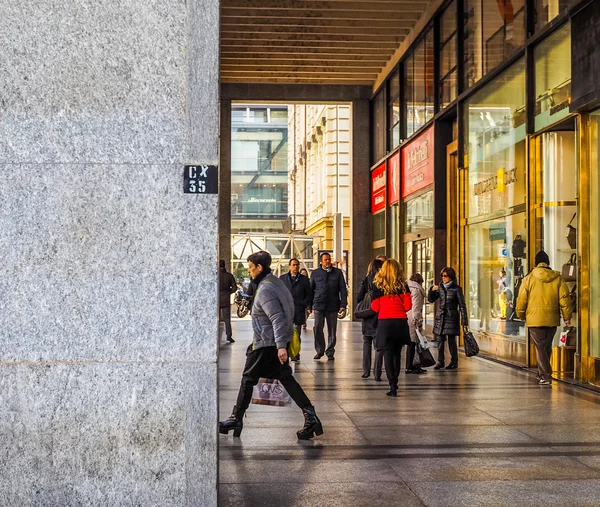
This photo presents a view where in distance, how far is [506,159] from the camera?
16.2 m

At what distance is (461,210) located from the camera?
19.0 m

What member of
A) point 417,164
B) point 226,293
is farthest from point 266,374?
point 417,164

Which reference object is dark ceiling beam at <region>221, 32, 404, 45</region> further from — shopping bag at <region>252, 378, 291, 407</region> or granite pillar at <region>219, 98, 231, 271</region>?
shopping bag at <region>252, 378, 291, 407</region>

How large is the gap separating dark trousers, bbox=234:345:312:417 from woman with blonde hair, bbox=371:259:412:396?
2927mm

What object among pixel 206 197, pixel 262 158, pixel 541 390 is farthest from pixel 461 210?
pixel 262 158

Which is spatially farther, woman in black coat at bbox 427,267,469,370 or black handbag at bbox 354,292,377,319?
woman in black coat at bbox 427,267,469,370

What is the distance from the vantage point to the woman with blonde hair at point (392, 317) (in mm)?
11508

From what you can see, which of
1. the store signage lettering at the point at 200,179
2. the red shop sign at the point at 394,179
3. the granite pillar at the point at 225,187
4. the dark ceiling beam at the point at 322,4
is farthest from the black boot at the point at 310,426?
the granite pillar at the point at 225,187

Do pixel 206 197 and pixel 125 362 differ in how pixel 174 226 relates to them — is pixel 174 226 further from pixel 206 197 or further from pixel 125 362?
pixel 125 362

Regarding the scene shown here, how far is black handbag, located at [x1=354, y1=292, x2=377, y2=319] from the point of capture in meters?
12.6

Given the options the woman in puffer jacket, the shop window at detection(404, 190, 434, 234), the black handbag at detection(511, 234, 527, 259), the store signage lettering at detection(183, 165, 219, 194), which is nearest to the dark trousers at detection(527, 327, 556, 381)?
the woman in puffer jacket

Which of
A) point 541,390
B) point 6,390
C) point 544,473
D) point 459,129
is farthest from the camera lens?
point 459,129

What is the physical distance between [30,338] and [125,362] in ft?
1.92

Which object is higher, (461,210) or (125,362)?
(461,210)
